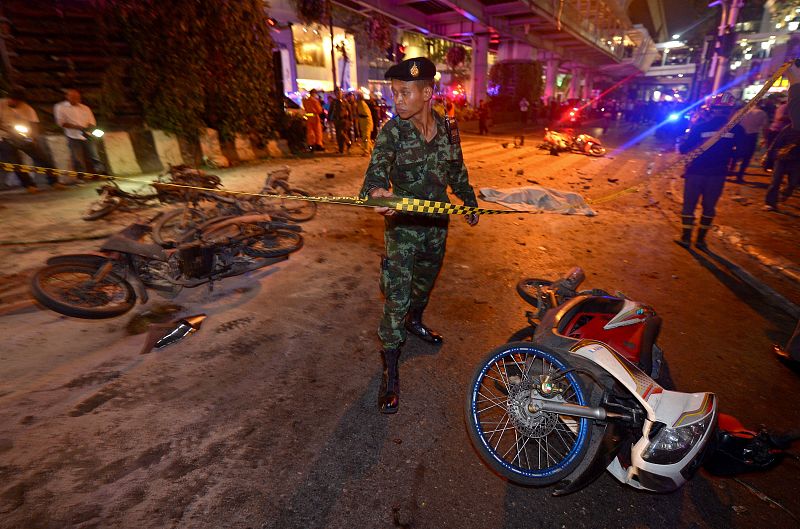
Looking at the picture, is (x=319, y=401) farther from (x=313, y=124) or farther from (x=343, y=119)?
(x=313, y=124)

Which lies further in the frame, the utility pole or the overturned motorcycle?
the utility pole

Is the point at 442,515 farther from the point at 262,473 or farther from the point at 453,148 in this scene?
the point at 453,148

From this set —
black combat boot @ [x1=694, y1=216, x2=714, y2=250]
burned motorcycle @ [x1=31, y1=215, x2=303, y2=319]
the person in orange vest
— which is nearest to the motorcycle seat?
burned motorcycle @ [x1=31, y1=215, x2=303, y2=319]

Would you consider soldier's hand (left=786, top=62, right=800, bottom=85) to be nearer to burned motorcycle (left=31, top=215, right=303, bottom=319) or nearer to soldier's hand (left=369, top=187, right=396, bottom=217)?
soldier's hand (left=369, top=187, right=396, bottom=217)

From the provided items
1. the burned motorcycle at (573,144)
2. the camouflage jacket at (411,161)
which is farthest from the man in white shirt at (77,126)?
the burned motorcycle at (573,144)

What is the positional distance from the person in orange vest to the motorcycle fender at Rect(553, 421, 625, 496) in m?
15.6

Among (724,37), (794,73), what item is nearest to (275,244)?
(794,73)

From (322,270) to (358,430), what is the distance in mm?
3020

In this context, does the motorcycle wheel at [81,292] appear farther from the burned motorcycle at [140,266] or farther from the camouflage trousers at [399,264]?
the camouflage trousers at [399,264]

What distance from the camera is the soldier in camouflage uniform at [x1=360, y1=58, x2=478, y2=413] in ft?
9.71

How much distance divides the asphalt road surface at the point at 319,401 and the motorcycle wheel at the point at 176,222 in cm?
108

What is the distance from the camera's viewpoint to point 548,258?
20.1ft

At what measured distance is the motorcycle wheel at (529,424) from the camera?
2.14 metres

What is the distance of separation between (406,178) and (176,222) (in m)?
4.22
